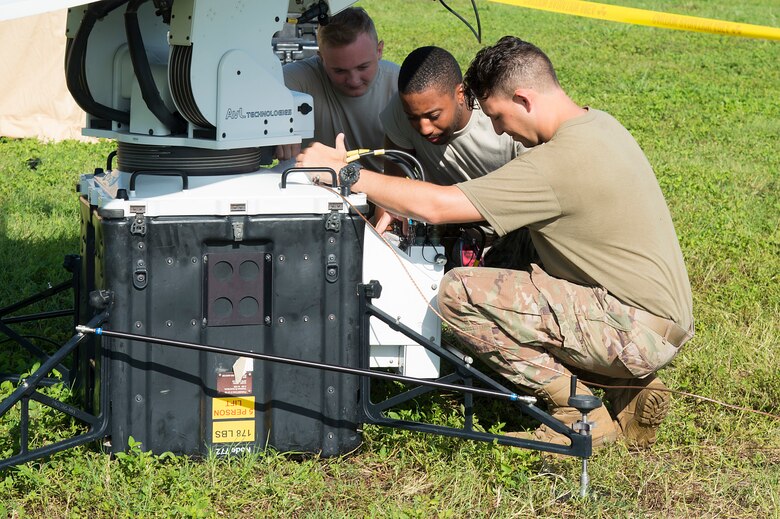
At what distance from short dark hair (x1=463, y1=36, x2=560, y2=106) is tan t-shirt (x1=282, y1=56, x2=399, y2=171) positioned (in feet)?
5.11

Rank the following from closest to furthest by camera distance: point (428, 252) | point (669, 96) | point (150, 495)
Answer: point (150, 495)
point (428, 252)
point (669, 96)

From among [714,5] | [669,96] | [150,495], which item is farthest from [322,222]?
[714,5]

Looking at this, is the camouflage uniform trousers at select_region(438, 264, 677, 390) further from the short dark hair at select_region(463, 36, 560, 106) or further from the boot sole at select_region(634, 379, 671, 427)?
the short dark hair at select_region(463, 36, 560, 106)

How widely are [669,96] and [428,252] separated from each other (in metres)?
9.20

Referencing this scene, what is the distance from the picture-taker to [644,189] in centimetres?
417

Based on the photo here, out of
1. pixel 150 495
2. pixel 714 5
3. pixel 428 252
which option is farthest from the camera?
pixel 714 5

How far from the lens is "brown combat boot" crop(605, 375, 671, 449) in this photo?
4348 millimetres

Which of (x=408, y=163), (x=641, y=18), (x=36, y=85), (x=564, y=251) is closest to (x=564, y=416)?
(x=564, y=251)

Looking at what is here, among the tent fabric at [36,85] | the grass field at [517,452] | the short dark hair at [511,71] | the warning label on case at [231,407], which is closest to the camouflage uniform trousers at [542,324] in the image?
the grass field at [517,452]

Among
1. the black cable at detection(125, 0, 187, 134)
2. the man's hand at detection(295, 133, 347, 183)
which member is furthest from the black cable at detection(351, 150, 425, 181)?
the black cable at detection(125, 0, 187, 134)

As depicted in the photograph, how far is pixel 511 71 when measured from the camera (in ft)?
13.5

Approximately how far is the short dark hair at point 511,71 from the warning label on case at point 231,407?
152 centimetres

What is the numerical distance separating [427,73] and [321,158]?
0.76 metres

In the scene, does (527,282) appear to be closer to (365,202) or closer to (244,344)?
(365,202)
